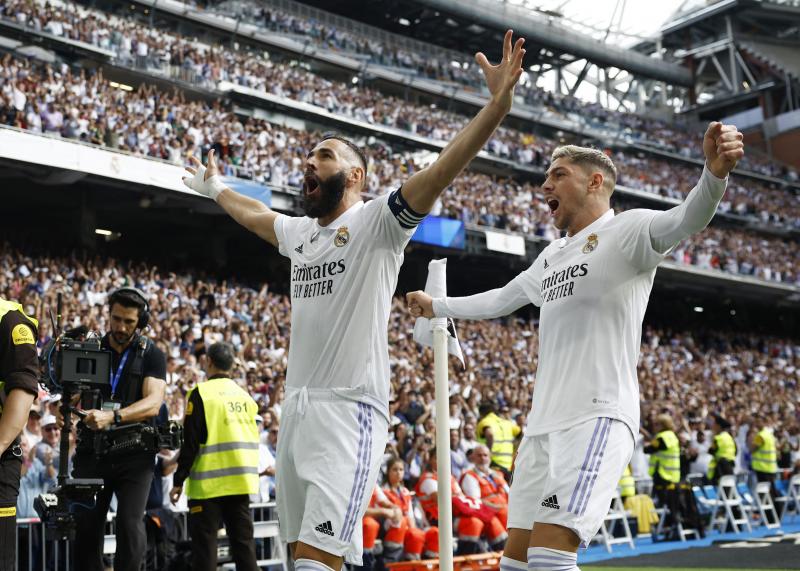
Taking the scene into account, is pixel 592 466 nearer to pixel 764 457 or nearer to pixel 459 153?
pixel 459 153

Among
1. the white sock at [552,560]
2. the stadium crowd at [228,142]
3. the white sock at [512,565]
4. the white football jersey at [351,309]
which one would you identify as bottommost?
the white sock at [512,565]

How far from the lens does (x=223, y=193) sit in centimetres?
510

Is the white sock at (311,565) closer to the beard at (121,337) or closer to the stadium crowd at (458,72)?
the beard at (121,337)

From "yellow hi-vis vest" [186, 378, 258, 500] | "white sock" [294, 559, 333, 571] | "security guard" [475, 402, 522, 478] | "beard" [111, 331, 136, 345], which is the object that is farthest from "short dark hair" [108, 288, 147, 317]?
"security guard" [475, 402, 522, 478]

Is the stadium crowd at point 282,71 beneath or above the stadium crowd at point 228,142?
above

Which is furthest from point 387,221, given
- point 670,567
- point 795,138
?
point 795,138

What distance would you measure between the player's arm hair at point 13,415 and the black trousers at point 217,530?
9.99 feet

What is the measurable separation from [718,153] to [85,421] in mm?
3926

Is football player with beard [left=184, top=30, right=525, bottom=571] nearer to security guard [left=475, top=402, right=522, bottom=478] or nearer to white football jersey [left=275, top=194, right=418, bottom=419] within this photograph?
white football jersey [left=275, top=194, right=418, bottom=419]

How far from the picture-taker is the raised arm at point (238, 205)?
4.77 meters

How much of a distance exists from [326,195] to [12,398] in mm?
1614

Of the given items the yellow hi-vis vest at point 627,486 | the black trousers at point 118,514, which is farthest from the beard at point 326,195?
the yellow hi-vis vest at point 627,486

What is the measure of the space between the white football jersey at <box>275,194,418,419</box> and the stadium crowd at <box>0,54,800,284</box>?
16283 mm

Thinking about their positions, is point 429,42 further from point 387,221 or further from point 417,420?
point 387,221
